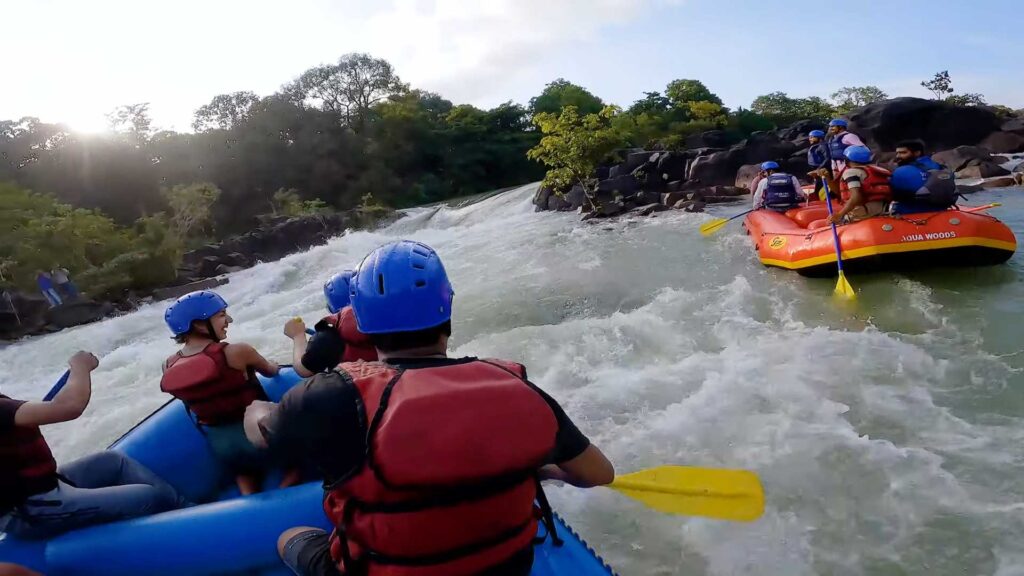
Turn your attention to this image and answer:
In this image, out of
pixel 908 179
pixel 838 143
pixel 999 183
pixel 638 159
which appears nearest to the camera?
pixel 908 179

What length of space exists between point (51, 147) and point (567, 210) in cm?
1954

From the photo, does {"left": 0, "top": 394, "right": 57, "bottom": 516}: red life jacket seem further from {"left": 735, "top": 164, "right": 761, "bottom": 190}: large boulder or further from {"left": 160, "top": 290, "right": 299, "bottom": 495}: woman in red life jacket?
{"left": 735, "top": 164, "right": 761, "bottom": 190}: large boulder

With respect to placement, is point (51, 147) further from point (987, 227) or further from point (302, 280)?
point (987, 227)

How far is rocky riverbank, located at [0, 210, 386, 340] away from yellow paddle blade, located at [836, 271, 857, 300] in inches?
460

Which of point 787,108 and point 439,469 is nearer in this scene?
point 439,469

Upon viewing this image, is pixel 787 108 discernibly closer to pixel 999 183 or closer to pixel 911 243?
pixel 999 183

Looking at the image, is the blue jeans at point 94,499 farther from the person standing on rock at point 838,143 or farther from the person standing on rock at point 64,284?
the person standing on rock at point 64,284

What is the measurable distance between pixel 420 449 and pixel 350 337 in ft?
5.86

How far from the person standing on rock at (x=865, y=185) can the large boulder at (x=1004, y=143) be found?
16.2m

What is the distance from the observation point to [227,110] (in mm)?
32375

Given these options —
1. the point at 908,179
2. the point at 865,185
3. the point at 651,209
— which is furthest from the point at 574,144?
the point at 908,179

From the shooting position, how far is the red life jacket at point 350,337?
2.85 metres

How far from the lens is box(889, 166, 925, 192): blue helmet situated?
5.99 meters

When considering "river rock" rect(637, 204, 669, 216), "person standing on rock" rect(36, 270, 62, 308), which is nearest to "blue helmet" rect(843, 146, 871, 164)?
"river rock" rect(637, 204, 669, 216)
